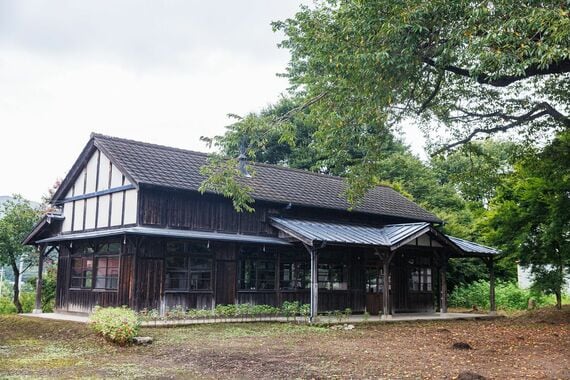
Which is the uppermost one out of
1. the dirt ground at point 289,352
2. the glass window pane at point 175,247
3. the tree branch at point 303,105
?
the tree branch at point 303,105

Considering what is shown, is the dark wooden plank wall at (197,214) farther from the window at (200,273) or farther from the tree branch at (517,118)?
the tree branch at (517,118)

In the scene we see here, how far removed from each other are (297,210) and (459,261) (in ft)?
33.7

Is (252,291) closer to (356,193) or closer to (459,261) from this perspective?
(356,193)

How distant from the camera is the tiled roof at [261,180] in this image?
18.2 metres

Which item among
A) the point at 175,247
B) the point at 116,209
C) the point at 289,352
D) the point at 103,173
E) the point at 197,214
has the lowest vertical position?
the point at 289,352

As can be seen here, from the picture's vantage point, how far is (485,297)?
27141 millimetres

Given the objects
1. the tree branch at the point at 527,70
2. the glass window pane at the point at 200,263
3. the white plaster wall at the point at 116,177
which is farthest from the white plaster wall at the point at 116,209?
the tree branch at the point at 527,70

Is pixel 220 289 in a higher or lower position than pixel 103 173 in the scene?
lower

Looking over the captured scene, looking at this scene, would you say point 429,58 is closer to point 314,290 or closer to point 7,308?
point 314,290

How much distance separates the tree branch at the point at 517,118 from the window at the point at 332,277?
20.4ft

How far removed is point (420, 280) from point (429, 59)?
42.6ft

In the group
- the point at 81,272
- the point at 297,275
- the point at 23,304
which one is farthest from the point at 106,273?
the point at 23,304

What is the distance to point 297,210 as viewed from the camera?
70.9ft

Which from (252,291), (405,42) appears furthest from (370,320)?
(405,42)
